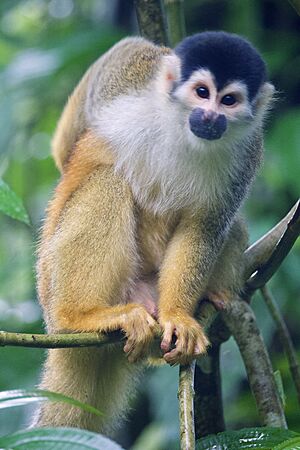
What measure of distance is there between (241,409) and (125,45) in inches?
85.3

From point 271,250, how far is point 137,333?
761 mm

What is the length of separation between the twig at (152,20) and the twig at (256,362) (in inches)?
61.1

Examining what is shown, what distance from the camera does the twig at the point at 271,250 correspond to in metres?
2.92

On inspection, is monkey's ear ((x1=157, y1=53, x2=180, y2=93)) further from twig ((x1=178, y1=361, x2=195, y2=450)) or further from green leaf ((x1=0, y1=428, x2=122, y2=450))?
green leaf ((x1=0, y1=428, x2=122, y2=450))

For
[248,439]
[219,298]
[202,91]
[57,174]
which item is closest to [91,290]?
[219,298]

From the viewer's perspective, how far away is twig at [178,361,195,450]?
218 cm

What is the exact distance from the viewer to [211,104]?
128 inches

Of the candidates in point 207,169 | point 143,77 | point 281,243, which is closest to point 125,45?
point 143,77

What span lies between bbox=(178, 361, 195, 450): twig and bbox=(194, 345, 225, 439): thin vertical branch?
39.7 inches

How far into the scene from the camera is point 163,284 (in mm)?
3418

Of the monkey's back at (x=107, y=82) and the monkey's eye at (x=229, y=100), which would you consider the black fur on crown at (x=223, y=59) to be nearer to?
the monkey's eye at (x=229, y=100)

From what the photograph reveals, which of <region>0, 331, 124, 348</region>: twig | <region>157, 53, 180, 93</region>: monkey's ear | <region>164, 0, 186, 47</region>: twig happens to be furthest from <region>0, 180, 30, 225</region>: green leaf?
<region>164, 0, 186, 47</region>: twig

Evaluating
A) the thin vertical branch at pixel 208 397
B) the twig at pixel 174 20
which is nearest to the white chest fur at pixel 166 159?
the thin vertical branch at pixel 208 397

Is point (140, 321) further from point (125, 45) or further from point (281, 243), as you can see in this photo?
point (125, 45)
